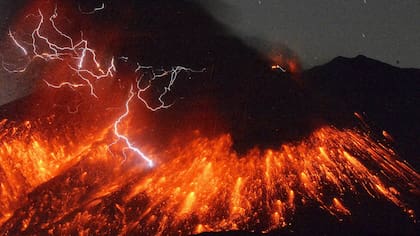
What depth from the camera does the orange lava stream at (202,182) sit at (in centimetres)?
2439

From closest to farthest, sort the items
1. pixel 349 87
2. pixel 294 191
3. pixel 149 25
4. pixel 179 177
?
pixel 294 191
pixel 179 177
pixel 149 25
pixel 349 87

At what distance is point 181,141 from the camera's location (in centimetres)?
3244

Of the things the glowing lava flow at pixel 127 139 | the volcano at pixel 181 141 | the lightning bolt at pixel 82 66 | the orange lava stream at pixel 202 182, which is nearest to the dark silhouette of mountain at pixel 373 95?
the volcano at pixel 181 141

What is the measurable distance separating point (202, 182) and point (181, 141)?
18.8 feet

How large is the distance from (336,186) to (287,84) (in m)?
11.7

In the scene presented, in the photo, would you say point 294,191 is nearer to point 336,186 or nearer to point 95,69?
point 336,186

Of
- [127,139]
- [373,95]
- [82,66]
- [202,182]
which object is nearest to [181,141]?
[127,139]

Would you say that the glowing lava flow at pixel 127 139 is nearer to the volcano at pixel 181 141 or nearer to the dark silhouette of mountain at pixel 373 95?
the volcano at pixel 181 141

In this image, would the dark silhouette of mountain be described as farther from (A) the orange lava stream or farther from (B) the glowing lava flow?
(B) the glowing lava flow

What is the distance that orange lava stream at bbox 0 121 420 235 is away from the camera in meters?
24.4

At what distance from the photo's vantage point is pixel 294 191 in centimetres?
2553

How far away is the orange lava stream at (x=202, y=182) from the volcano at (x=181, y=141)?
0.09 metres

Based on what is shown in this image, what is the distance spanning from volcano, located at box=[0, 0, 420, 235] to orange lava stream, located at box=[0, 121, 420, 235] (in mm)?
88

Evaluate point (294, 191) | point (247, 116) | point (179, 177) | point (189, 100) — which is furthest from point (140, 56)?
point (294, 191)
